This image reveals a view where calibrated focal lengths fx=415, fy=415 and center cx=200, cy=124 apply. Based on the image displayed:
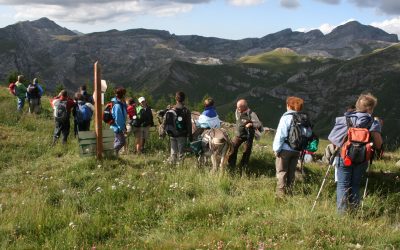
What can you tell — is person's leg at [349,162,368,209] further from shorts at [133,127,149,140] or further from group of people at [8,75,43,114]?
group of people at [8,75,43,114]

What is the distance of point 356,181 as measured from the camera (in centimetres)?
752

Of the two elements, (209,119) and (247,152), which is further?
(209,119)

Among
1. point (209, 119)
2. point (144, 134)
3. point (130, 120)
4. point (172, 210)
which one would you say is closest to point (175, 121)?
point (209, 119)

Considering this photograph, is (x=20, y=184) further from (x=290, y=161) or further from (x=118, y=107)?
(x=290, y=161)

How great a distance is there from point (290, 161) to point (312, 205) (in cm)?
148

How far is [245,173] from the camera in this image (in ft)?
33.2

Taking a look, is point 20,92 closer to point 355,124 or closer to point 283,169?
point 283,169

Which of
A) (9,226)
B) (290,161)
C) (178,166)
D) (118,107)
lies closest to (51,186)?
(9,226)

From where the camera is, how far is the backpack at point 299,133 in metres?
8.19

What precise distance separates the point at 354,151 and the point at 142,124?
731 cm

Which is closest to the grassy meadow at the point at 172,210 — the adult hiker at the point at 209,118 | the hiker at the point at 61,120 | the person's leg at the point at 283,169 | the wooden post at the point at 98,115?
the person's leg at the point at 283,169

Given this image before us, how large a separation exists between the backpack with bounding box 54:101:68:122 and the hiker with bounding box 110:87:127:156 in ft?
8.61

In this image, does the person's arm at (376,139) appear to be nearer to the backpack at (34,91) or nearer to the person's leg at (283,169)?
the person's leg at (283,169)

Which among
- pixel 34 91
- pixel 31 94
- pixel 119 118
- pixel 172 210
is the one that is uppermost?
pixel 34 91
